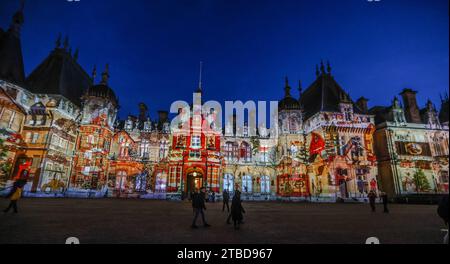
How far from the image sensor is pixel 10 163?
2070 cm

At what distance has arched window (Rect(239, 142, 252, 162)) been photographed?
31.0 metres

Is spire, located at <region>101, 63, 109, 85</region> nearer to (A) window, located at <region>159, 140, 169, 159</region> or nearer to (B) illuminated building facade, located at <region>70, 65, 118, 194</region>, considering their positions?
(B) illuminated building facade, located at <region>70, 65, 118, 194</region>

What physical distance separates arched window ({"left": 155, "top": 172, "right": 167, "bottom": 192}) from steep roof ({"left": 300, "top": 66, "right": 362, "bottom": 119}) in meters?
21.3

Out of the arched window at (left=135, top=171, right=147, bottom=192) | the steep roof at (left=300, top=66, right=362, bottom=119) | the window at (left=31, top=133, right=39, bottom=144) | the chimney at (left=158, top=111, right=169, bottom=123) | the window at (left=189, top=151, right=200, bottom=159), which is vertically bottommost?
the arched window at (left=135, top=171, right=147, bottom=192)

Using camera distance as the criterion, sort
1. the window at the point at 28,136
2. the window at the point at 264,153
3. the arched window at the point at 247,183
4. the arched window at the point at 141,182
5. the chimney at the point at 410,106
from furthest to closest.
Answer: the window at the point at 264,153, the chimney at the point at 410,106, the arched window at the point at 247,183, the arched window at the point at 141,182, the window at the point at 28,136

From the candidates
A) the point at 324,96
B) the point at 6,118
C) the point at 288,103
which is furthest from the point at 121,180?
the point at 324,96

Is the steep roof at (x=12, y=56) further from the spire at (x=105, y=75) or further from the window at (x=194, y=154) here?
the window at (x=194, y=154)

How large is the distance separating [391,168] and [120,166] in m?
34.7

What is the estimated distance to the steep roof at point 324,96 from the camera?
2827 centimetres

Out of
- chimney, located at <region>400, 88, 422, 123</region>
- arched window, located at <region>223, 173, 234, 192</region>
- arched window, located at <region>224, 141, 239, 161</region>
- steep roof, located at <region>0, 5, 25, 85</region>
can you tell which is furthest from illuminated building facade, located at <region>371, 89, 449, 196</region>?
steep roof, located at <region>0, 5, 25, 85</region>

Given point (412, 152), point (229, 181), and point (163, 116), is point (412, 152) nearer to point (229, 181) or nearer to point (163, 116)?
point (229, 181)

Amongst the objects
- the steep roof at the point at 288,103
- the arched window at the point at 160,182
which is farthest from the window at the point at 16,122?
the steep roof at the point at 288,103

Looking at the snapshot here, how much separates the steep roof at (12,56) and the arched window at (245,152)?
26189 mm
